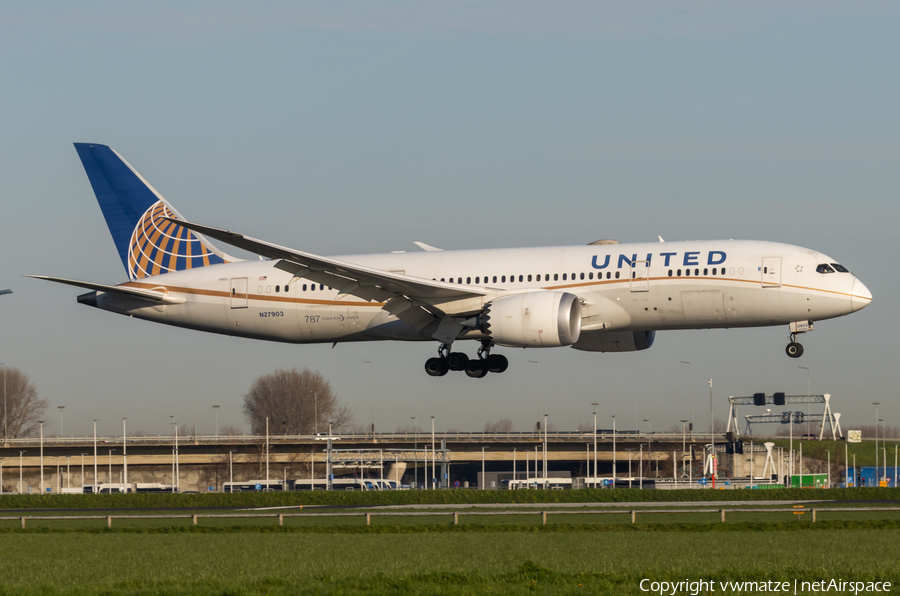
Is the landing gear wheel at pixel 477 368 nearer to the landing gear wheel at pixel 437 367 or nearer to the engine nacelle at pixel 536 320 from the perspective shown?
the landing gear wheel at pixel 437 367

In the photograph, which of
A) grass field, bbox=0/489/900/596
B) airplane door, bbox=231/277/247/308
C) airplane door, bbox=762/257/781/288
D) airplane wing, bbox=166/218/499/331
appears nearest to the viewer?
grass field, bbox=0/489/900/596

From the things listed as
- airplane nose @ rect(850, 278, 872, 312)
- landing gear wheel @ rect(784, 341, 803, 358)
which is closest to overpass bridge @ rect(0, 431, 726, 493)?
landing gear wheel @ rect(784, 341, 803, 358)

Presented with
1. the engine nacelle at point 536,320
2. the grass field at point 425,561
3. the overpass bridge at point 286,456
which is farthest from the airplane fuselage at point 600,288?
the overpass bridge at point 286,456

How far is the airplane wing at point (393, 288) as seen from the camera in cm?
4403

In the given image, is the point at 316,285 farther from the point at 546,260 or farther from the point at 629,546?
the point at 629,546

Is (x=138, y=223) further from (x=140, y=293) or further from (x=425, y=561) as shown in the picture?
(x=425, y=561)

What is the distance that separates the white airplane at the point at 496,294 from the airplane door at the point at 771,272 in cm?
4

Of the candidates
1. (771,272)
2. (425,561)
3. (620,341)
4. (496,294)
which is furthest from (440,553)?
(771,272)

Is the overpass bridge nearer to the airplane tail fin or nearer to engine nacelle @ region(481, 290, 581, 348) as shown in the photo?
the airplane tail fin

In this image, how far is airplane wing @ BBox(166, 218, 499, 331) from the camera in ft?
144

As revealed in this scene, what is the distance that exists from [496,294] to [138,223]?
22.4m

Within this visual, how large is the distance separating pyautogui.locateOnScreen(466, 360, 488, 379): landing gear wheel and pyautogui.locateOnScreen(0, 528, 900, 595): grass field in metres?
7.34

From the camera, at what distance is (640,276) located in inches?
1786

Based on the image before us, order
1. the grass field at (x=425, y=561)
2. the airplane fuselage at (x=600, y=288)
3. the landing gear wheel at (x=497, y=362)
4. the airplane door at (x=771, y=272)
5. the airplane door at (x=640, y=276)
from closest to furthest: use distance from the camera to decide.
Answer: the grass field at (x=425, y=561) < the airplane door at (x=771, y=272) < the airplane fuselage at (x=600, y=288) < the airplane door at (x=640, y=276) < the landing gear wheel at (x=497, y=362)
